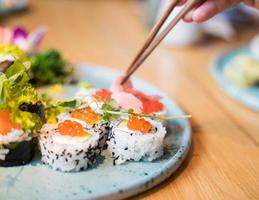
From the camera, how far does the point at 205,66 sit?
5.67 ft

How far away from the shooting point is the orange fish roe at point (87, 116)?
100 cm

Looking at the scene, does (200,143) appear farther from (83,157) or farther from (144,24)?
(144,24)

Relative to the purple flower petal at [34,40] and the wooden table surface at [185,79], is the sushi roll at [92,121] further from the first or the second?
the purple flower petal at [34,40]

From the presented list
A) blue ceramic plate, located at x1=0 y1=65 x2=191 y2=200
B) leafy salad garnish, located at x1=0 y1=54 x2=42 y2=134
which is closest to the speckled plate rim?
blue ceramic plate, located at x1=0 y1=65 x2=191 y2=200

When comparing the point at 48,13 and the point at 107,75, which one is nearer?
the point at 107,75

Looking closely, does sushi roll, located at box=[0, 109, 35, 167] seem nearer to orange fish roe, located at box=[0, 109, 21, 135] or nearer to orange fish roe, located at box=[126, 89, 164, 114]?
orange fish roe, located at box=[0, 109, 21, 135]

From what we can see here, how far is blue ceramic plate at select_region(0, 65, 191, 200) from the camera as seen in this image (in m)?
0.88

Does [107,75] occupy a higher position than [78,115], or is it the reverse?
[78,115]

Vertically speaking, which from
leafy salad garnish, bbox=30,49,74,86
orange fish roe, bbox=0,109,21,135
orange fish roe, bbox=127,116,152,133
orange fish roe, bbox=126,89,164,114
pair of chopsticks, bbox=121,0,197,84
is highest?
pair of chopsticks, bbox=121,0,197,84

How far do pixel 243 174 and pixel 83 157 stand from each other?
1.18ft

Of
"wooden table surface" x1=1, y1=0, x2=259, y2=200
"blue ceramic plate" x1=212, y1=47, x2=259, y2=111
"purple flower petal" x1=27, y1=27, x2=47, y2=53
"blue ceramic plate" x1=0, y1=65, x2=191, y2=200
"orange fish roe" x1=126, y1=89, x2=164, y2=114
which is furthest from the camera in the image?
"purple flower petal" x1=27, y1=27, x2=47, y2=53

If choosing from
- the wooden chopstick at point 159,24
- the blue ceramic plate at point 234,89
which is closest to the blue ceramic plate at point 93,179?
the wooden chopstick at point 159,24

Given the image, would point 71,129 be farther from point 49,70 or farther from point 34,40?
point 34,40

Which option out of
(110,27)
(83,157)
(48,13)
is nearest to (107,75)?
(83,157)
